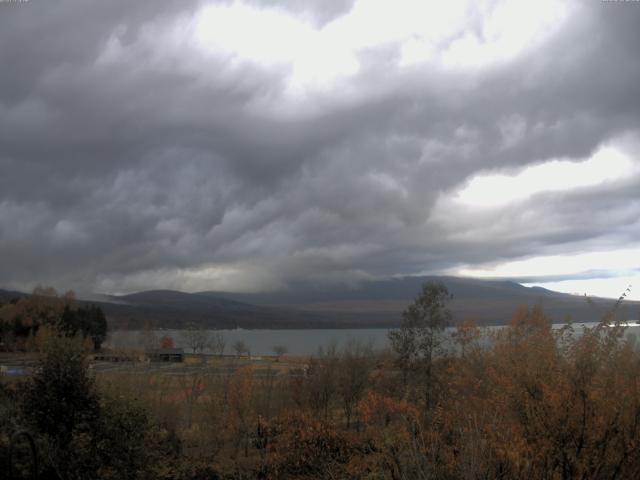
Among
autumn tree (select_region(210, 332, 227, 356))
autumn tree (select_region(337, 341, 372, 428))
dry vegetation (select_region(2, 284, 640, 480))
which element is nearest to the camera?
dry vegetation (select_region(2, 284, 640, 480))

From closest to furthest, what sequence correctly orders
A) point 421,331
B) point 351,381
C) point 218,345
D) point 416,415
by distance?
point 416,415 < point 351,381 < point 421,331 < point 218,345

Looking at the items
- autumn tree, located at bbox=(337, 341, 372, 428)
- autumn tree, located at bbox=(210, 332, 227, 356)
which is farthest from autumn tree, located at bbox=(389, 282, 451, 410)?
autumn tree, located at bbox=(210, 332, 227, 356)

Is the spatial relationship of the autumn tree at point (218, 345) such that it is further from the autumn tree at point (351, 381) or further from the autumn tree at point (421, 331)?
the autumn tree at point (421, 331)

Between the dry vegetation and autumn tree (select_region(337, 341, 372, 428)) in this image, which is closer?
the dry vegetation

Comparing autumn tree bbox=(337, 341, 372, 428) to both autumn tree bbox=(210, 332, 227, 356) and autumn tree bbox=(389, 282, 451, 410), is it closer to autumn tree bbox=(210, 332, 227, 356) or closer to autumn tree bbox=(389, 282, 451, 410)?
autumn tree bbox=(389, 282, 451, 410)

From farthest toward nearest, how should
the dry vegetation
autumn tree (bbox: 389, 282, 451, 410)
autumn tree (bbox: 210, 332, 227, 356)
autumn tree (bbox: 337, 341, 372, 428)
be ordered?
autumn tree (bbox: 210, 332, 227, 356) → autumn tree (bbox: 389, 282, 451, 410) → autumn tree (bbox: 337, 341, 372, 428) → the dry vegetation

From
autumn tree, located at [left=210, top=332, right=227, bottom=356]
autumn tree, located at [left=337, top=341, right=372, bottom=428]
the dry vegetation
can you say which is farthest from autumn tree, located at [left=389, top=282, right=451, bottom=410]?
autumn tree, located at [left=210, top=332, right=227, bottom=356]

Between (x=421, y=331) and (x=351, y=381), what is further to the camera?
(x=421, y=331)

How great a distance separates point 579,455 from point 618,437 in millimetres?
893

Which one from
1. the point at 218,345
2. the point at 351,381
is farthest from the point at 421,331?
the point at 218,345

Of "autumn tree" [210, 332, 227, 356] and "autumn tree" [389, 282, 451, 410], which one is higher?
"autumn tree" [389, 282, 451, 410]

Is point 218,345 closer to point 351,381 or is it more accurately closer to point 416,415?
point 351,381

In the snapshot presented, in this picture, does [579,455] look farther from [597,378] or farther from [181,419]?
[181,419]

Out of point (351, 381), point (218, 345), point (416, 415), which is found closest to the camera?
point (416, 415)
